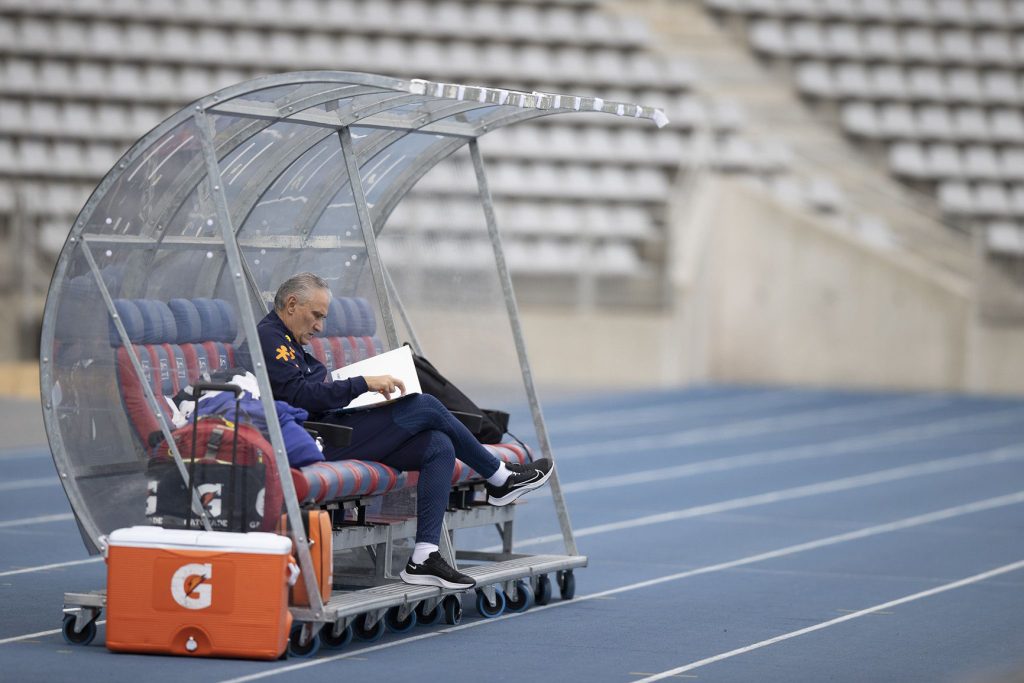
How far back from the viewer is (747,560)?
10148 mm

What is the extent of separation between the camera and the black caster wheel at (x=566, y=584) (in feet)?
27.9

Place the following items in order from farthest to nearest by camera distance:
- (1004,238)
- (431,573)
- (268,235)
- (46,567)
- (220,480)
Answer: (1004,238) → (46,567) → (268,235) → (431,573) → (220,480)

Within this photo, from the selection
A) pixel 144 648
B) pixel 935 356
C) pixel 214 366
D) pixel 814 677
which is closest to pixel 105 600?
pixel 144 648

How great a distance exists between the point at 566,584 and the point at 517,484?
32.9 inches

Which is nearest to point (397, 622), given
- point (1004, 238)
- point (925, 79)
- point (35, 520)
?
point (35, 520)

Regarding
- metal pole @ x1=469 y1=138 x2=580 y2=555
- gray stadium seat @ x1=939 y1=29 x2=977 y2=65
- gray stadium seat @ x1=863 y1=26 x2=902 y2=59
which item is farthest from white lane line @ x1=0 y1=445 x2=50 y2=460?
gray stadium seat @ x1=939 y1=29 x2=977 y2=65

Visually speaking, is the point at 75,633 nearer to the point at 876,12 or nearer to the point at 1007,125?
the point at 1007,125

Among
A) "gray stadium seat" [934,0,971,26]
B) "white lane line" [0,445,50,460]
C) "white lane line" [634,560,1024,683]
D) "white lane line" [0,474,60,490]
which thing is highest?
"gray stadium seat" [934,0,971,26]

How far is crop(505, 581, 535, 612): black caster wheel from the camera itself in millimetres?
8156

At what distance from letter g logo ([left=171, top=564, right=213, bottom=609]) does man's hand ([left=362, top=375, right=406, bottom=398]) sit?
130 centimetres

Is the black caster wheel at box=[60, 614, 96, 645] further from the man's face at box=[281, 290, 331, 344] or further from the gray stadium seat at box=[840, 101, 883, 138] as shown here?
the gray stadium seat at box=[840, 101, 883, 138]

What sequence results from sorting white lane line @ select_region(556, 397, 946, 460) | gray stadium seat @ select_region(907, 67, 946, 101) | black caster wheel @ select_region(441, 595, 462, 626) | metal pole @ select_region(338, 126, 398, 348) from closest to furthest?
black caster wheel @ select_region(441, 595, 462, 626)
metal pole @ select_region(338, 126, 398, 348)
white lane line @ select_region(556, 397, 946, 460)
gray stadium seat @ select_region(907, 67, 946, 101)

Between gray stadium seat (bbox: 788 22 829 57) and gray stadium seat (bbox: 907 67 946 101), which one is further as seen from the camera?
gray stadium seat (bbox: 788 22 829 57)

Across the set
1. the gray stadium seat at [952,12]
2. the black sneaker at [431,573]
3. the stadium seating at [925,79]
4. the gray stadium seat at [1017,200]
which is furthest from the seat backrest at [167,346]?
the gray stadium seat at [952,12]
